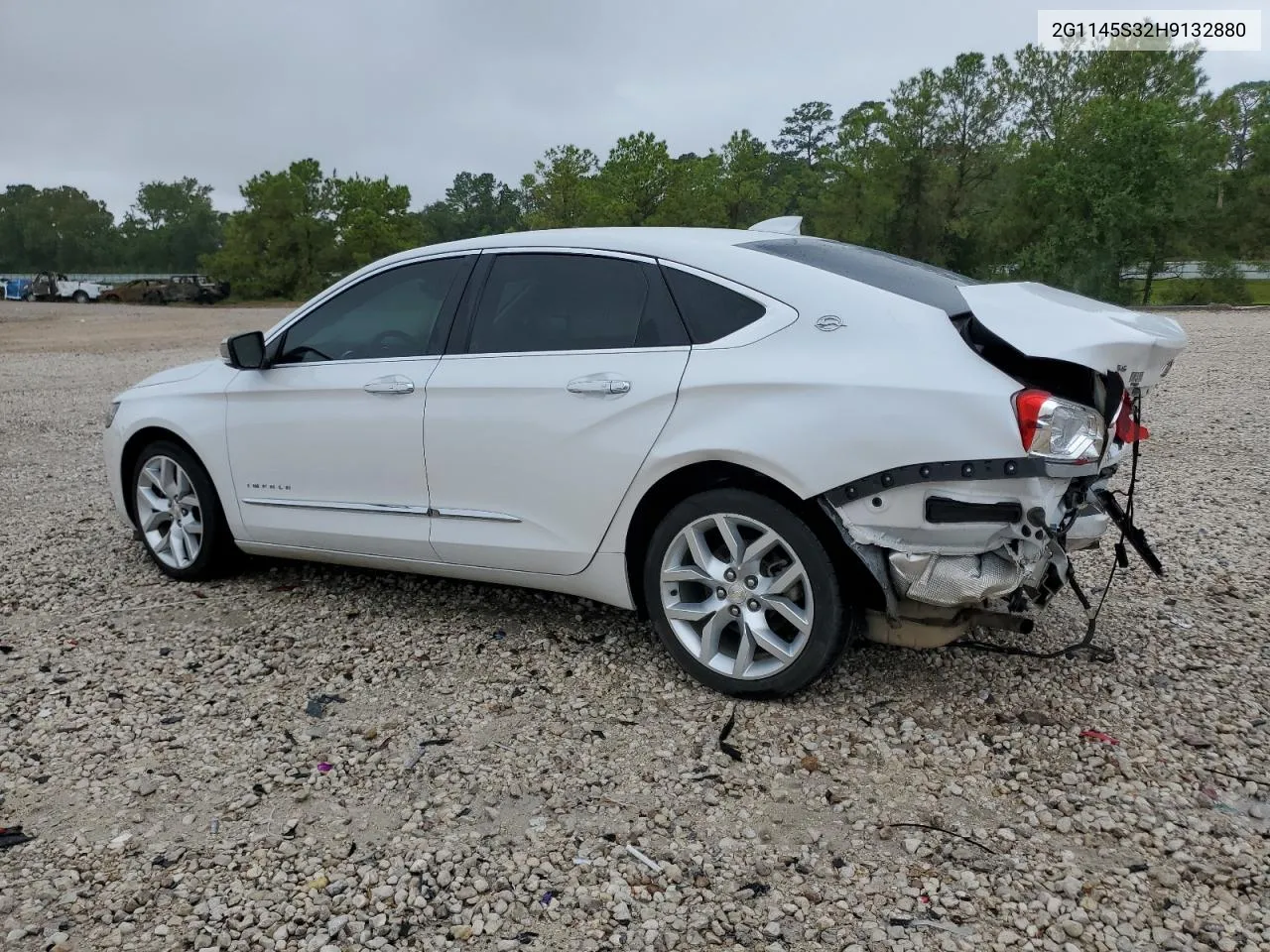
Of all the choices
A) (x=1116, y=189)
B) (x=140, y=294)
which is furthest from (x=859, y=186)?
(x=140, y=294)

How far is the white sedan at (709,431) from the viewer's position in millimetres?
3078

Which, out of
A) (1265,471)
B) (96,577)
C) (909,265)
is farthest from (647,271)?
(1265,471)

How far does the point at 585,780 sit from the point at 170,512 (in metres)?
3.07

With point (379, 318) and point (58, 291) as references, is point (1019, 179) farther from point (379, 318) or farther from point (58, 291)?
point (58, 291)

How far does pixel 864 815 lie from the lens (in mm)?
2939

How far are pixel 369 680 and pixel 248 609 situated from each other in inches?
43.9

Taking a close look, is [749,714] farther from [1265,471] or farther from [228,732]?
[1265,471]

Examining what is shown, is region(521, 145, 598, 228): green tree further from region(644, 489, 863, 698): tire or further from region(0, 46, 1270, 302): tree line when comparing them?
region(644, 489, 863, 698): tire

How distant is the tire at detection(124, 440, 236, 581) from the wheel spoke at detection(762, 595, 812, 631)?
293 cm

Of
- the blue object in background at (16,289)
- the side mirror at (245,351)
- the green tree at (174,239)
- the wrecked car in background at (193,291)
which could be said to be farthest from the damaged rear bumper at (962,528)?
the green tree at (174,239)

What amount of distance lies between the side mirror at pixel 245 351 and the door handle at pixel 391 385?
0.70 m

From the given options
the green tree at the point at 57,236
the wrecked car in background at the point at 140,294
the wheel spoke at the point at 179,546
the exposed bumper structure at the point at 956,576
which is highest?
the green tree at the point at 57,236

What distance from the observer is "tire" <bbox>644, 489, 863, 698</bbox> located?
3350 mm

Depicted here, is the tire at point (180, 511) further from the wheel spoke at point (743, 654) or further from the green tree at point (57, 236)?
the green tree at point (57, 236)
